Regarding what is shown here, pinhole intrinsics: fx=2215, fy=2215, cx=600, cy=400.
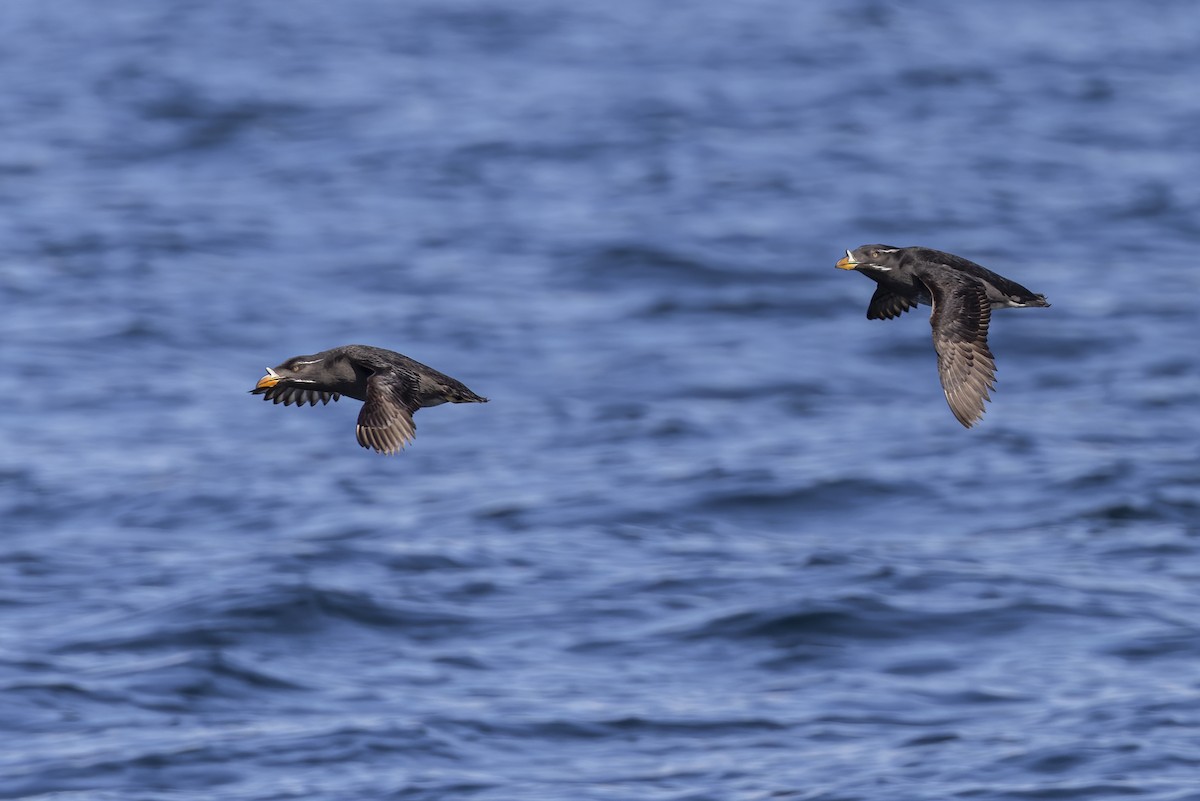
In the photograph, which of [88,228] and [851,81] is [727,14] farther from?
[88,228]

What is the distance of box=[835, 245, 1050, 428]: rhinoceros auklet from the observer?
9570 mm

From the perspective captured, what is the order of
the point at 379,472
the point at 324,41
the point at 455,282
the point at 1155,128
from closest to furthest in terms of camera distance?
the point at 379,472
the point at 455,282
the point at 1155,128
the point at 324,41

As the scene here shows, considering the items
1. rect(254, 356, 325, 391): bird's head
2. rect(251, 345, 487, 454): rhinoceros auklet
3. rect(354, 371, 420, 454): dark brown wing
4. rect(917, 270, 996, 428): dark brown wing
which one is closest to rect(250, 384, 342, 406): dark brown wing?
rect(251, 345, 487, 454): rhinoceros auklet

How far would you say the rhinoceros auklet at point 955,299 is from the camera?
377 inches

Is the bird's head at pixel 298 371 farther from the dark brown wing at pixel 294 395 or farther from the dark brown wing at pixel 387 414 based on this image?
the dark brown wing at pixel 294 395

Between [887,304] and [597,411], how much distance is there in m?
23.4

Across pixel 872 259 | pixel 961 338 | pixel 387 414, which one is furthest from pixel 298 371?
pixel 961 338

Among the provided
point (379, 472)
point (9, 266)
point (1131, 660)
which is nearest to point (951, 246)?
point (379, 472)

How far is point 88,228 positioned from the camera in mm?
45750

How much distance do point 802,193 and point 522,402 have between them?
566 inches

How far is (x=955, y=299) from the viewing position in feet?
32.5

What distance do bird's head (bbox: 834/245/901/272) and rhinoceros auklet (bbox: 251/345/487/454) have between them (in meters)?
1.83

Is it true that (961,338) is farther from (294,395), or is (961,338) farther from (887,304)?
(294,395)

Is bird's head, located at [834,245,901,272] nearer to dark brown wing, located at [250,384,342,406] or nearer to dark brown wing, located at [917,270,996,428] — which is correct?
dark brown wing, located at [917,270,996,428]
